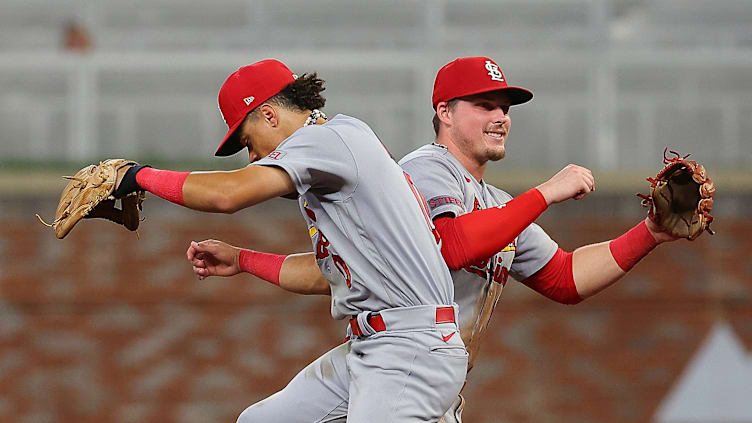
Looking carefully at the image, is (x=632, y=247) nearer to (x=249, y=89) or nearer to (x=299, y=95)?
(x=299, y=95)

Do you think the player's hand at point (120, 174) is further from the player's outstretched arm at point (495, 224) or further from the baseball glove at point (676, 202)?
the baseball glove at point (676, 202)

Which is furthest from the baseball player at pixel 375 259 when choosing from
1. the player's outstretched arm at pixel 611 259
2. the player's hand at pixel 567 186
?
the player's outstretched arm at pixel 611 259

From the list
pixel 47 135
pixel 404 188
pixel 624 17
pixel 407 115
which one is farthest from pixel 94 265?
pixel 404 188

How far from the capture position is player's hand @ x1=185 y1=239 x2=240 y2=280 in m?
4.20

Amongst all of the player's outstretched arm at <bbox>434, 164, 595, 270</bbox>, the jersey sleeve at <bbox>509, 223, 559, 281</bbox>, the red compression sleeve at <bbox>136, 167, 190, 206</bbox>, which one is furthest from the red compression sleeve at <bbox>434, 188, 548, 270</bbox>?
the red compression sleeve at <bbox>136, 167, 190, 206</bbox>

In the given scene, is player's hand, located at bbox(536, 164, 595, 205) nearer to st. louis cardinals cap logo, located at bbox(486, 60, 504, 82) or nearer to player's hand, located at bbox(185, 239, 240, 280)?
st. louis cardinals cap logo, located at bbox(486, 60, 504, 82)

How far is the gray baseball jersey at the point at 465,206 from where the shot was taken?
3797mm

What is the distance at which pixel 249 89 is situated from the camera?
148 inches

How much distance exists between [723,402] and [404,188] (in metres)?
6.32

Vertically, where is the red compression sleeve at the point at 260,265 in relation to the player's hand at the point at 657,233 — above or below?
below

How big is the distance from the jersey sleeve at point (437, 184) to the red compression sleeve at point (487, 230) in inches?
4.6

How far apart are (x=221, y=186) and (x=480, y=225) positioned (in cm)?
89

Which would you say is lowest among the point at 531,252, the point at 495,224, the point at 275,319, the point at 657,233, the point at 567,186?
the point at 275,319

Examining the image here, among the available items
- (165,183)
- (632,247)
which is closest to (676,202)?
(632,247)
